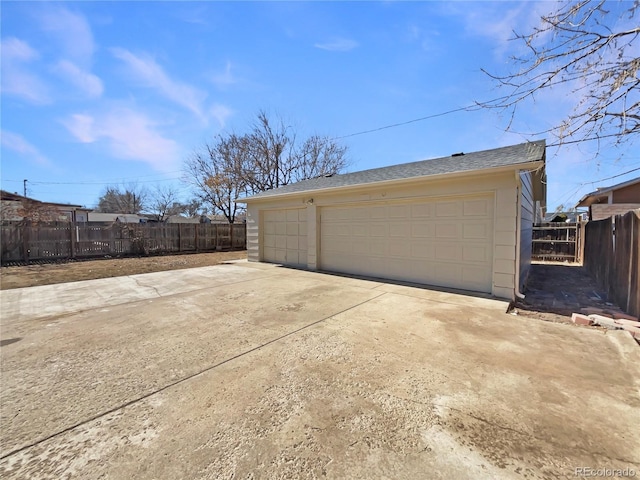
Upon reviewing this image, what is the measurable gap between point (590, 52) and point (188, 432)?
4.50 m

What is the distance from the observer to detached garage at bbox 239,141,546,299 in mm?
5098

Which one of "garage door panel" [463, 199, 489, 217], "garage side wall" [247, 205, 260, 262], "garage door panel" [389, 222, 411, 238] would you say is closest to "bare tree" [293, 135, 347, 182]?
"garage side wall" [247, 205, 260, 262]

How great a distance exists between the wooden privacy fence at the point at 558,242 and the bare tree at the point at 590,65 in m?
11.3

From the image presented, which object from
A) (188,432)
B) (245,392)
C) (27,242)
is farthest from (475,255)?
(27,242)

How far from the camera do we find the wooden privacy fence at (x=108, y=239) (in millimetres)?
10617

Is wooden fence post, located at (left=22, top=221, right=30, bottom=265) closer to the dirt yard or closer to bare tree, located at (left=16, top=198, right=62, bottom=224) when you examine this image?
bare tree, located at (left=16, top=198, right=62, bottom=224)

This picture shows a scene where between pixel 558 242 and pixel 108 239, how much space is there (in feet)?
67.1

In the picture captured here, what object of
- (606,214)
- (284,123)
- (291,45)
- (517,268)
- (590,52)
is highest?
(284,123)

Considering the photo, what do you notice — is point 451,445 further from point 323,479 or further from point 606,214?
point 606,214

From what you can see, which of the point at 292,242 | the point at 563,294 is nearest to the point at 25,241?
the point at 292,242

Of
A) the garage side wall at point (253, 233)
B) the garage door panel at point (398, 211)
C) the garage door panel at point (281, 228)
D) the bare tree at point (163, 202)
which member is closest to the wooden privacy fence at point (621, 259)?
the garage door panel at point (398, 211)

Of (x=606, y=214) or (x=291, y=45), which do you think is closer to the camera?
(x=291, y=45)

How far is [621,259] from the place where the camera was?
4.62 metres

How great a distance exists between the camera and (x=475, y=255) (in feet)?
18.2
